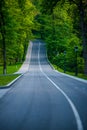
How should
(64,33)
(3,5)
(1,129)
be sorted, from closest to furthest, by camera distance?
(1,129)
(3,5)
(64,33)

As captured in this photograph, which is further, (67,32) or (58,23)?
(58,23)

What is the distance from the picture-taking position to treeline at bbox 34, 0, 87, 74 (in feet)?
147

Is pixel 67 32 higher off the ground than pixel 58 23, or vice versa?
pixel 58 23

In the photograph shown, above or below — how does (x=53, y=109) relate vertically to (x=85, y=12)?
below

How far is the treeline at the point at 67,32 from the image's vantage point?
147 feet

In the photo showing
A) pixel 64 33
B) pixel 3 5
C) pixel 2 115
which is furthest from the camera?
pixel 64 33

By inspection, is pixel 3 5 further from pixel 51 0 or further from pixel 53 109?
pixel 53 109

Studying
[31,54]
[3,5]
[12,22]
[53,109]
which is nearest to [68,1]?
[3,5]

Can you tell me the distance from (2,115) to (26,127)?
263cm

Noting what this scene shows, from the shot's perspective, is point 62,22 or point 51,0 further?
point 62,22

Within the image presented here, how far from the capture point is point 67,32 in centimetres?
10012

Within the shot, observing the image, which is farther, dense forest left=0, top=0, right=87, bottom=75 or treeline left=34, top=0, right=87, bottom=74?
dense forest left=0, top=0, right=87, bottom=75

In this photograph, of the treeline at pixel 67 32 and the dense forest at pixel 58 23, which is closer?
the treeline at pixel 67 32

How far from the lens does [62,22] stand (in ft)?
335
